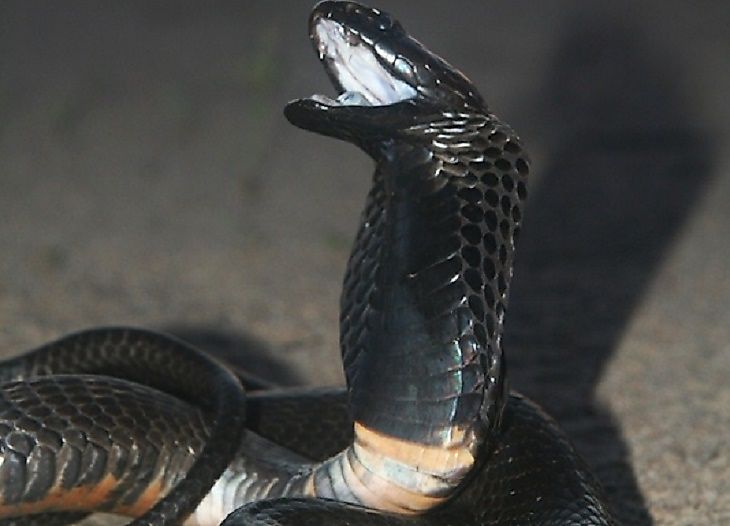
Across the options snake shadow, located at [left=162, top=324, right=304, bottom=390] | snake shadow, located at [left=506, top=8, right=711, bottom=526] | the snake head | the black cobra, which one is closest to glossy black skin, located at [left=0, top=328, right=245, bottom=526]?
the black cobra

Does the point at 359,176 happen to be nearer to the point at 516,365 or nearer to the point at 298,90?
the point at 298,90

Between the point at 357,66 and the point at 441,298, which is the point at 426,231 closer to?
the point at 441,298

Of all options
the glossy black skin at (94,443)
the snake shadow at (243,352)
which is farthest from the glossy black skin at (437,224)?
the snake shadow at (243,352)

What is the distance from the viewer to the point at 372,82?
2898mm

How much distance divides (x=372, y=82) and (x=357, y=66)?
4 centimetres

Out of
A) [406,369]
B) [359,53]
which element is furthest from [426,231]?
[359,53]

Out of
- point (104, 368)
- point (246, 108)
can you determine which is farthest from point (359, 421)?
point (246, 108)

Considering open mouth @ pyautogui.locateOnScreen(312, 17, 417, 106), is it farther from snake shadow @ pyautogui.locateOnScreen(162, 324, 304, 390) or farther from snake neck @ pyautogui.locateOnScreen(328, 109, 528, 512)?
snake shadow @ pyautogui.locateOnScreen(162, 324, 304, 390)

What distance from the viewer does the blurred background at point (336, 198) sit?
5.21 meters

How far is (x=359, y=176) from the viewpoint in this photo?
9102 millimetres

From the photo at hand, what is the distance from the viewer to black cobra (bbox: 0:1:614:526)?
9.32ft

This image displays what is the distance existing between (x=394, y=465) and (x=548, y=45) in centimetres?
972

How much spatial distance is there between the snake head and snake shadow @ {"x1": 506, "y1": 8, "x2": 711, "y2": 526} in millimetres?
1448

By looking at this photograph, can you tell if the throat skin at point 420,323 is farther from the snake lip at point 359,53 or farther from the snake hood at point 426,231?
the snake lip at point 359,53
